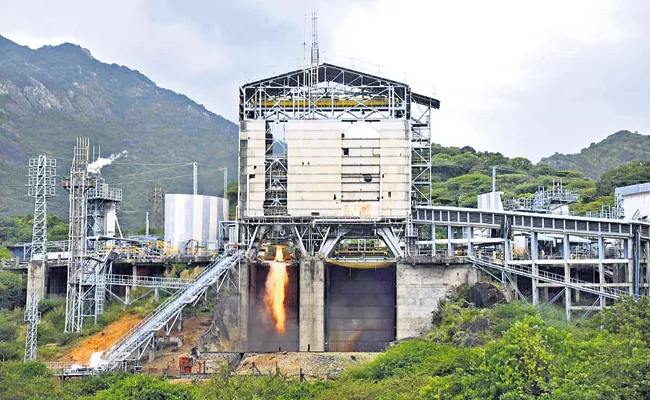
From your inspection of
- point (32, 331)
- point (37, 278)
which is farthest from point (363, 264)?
point (37, 278)

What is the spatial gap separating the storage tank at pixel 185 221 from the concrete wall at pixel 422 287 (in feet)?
74.0

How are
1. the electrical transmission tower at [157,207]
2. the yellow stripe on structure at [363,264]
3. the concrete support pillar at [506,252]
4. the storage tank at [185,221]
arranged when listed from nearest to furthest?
the concrete support pillar at [506,252] → the yellow stripe on structure at [363,264] → the storage tank at [185,221] → the electrical transmission tower at [157,207]

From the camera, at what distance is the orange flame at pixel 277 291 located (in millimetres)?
87625

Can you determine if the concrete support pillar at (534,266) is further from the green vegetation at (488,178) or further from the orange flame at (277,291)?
the green vegetation at (488,178)

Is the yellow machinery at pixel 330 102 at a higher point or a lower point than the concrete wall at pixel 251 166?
higher

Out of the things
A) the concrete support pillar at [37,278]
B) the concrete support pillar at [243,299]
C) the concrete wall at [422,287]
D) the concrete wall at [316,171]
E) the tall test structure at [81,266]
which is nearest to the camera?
the tall test structure at [81,266]

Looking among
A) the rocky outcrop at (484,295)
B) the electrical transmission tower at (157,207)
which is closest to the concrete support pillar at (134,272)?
the rocky outcrop at (484,295)

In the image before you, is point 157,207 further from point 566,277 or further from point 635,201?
point 566,277

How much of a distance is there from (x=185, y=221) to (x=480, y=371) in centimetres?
5078

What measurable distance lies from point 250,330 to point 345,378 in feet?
80.3

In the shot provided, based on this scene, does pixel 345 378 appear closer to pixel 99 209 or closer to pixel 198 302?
pixel 198 302

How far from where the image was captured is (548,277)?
85.3 metres

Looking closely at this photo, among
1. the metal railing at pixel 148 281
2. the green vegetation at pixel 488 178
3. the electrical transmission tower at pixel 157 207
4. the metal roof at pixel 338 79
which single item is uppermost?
the metal roof at pixel 338 79

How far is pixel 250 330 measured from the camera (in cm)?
8650
